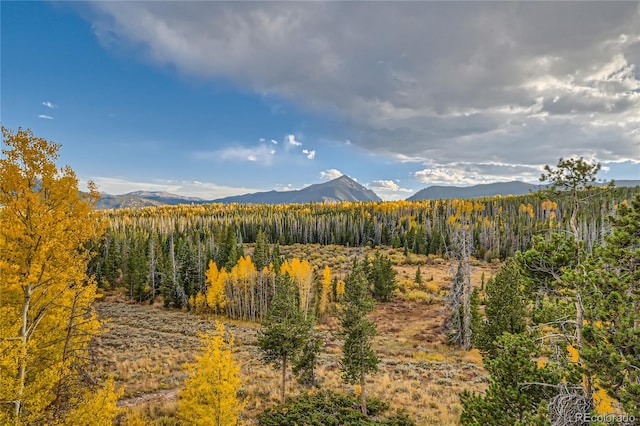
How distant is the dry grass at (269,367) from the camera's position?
18312mm

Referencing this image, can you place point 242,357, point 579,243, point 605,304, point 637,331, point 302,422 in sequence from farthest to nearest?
point 242,357 → point 302,422 → point 579,243 → point 605,304 → point 637,331

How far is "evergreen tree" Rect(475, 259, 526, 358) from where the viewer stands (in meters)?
21.3

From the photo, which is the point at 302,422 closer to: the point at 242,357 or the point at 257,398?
the point at 257,398

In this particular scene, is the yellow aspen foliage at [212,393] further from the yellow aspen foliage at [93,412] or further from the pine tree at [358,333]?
the pine tree at [358,333]

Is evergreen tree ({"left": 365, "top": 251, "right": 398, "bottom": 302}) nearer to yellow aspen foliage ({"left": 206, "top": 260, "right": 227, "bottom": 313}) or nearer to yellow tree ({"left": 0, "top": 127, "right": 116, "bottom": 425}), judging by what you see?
yellow aspen foliage ({"left": 206, "top": 260, "right": 227, "bottom": 313})

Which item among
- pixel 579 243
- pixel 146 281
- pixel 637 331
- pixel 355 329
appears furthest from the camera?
pixel 146 281

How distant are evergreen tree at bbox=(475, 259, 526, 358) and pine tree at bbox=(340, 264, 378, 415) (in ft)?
30.1

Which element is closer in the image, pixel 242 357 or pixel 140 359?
pixel 140 359

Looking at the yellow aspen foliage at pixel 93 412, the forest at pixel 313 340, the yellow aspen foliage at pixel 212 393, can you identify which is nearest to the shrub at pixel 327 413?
the forest at pixel 313 340

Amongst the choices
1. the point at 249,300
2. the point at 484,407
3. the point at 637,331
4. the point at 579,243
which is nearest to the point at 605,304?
the point at 637,331

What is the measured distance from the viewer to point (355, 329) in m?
18.2

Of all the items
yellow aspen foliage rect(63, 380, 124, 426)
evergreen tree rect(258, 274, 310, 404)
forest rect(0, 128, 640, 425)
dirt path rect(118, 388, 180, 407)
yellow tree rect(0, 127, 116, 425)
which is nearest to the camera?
forest rect(0, 128, 640, 425)

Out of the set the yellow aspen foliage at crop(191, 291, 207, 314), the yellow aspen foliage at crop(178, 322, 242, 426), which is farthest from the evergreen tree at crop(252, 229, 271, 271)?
the yellow aspen foliage at crop(178, 322, 242, 426)

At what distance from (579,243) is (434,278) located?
64.2m
